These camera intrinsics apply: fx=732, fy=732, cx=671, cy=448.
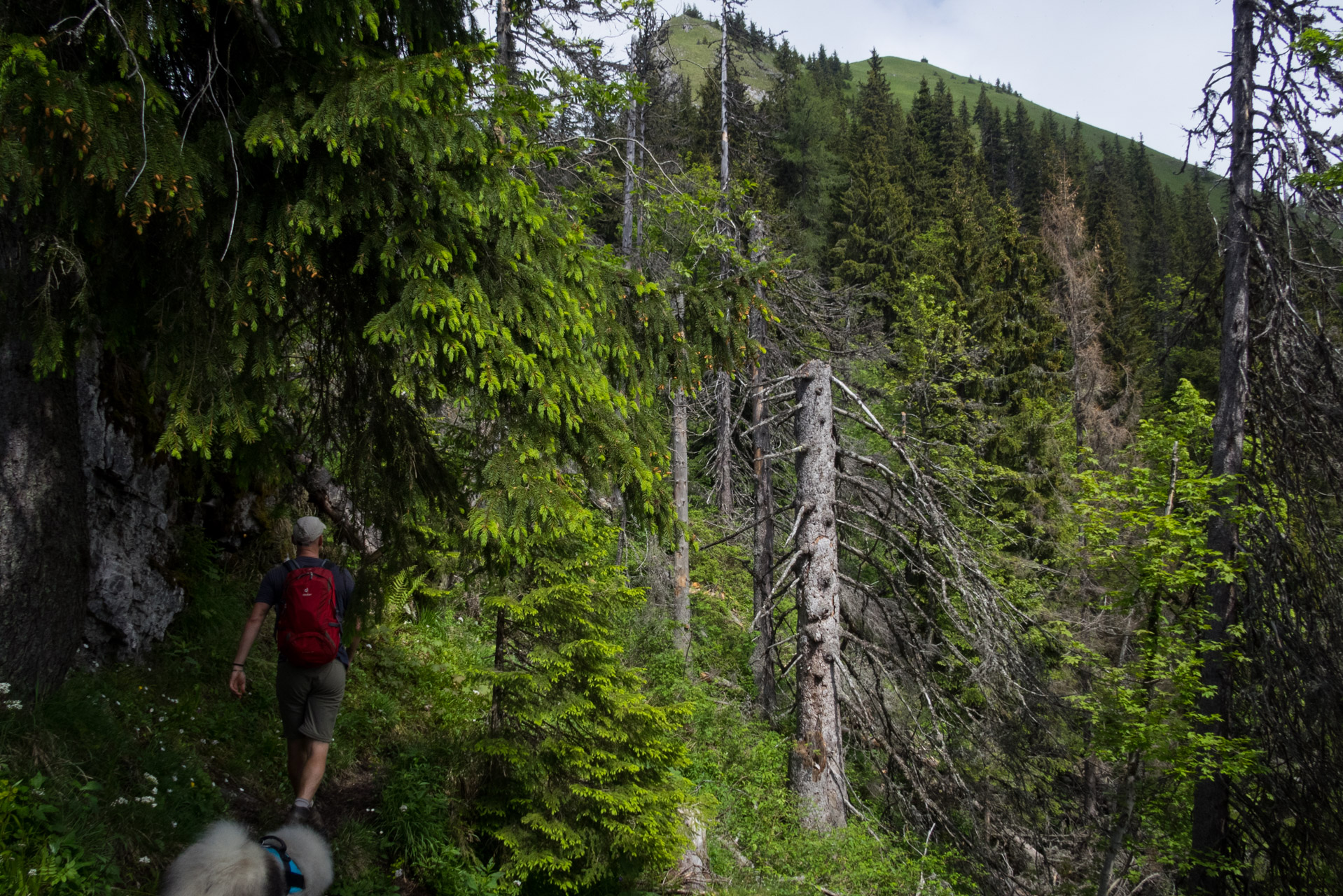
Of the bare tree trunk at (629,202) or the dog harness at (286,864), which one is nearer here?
the dog harness at (286,864)

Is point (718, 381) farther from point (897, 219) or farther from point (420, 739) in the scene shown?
point (897, 219)

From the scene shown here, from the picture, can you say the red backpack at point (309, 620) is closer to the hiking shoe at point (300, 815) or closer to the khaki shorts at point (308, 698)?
the khaki shorts at point (308, 698)

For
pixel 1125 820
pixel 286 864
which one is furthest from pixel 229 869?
pixel 1125 820

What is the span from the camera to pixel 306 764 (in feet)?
13.3

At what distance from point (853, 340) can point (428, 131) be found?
1342 centimetres

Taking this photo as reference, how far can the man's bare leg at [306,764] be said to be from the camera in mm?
4023

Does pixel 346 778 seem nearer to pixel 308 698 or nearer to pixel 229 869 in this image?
pixel 308 698

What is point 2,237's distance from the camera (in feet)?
12.9

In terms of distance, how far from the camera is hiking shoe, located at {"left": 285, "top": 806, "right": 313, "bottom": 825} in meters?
3.81

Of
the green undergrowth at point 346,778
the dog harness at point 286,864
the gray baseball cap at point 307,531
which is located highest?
the gray baseball cap at point 307,531

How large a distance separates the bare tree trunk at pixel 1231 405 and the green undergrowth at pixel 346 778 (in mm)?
3148

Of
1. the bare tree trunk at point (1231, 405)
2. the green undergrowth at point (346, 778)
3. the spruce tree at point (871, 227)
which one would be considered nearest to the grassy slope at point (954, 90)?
the spruce tree at point (871, 227)

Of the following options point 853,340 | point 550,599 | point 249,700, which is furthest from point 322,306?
point 853,340

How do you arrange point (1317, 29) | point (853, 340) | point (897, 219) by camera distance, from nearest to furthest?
point (1317, 29) → point (853, 340) → point (897, 219)
